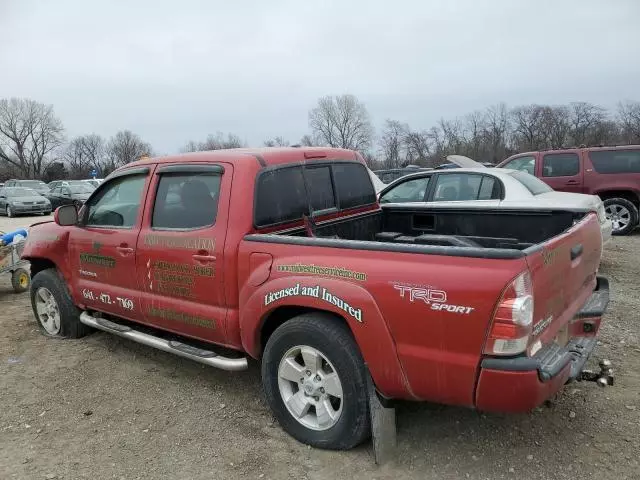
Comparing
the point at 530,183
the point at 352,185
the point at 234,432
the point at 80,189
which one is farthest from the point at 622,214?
the point at 80,189

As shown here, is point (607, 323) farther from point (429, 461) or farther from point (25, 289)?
point (25, 289)

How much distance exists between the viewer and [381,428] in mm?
2918

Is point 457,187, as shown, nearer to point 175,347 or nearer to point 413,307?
point 175,347

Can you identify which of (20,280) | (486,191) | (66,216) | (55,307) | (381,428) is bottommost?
(381,428)

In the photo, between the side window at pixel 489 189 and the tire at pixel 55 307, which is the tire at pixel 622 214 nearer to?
the side window at pixel 489 189

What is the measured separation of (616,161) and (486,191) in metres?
5.04

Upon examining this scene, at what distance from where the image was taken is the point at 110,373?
442 cm

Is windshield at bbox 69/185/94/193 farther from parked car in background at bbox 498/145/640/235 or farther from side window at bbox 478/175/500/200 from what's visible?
side window at bbox 478/175/500/200

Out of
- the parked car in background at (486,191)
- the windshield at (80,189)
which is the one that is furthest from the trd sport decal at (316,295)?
the windshield at (80,189)

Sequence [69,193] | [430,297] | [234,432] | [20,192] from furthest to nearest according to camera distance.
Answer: [69,193] < [20,192] < [234,432] < [430,297]

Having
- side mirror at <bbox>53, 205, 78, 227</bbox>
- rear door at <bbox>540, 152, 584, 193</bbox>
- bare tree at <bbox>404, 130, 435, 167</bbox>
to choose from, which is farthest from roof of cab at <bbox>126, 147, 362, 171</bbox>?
bare tree at <bbox>404, 130, 435, 167</bbox>

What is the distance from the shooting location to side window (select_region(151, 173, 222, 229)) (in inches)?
144

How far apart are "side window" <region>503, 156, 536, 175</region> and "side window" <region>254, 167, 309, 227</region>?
883 cm

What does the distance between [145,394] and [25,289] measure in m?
4.76
